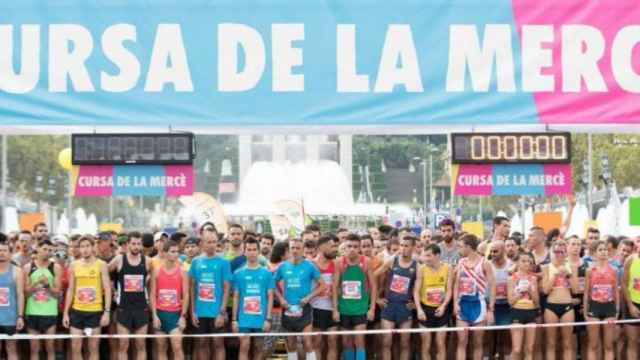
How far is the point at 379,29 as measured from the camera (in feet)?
35.2

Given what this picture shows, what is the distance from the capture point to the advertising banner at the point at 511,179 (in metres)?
12.0

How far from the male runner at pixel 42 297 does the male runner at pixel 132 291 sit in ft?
2.57

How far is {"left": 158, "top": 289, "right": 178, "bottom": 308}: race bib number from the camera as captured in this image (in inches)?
560

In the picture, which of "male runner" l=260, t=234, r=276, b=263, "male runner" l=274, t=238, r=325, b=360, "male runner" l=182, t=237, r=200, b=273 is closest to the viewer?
"male runner" l=274, t=238, r=325, b=360

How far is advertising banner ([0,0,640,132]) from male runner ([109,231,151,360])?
377cm

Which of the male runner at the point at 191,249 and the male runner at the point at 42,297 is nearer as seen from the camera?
the male runner at the point at 42,297

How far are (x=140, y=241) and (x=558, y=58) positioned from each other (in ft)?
20.0

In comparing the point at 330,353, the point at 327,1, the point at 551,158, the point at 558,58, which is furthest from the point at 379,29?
the point at 330,353

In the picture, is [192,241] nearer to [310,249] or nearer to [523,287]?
[310,249]

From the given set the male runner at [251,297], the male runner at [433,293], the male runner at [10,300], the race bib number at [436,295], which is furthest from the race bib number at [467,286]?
the male runner at [10,300]

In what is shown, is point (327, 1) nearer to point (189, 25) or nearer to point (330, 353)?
point (189, 25)

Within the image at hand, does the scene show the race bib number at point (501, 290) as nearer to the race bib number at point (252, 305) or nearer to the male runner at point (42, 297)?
the race bib number at point (252, 305)

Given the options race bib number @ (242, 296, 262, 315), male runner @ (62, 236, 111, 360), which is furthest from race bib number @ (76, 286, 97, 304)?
race bib number @ (242, 296, 262, 315)

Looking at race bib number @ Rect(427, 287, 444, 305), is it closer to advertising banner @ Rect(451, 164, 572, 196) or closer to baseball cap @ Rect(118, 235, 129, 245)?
advertising banner @ Rect(451, 164, 572, 196)
